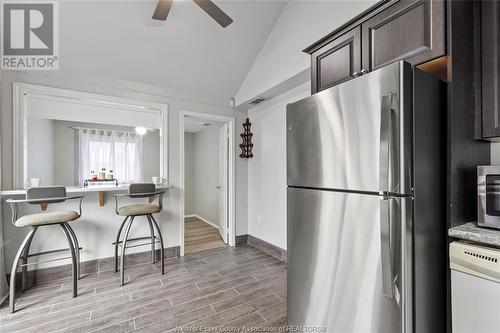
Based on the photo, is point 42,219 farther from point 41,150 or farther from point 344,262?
point 344,262

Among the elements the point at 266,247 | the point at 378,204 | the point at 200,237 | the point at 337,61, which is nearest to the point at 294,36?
the point at 337,61

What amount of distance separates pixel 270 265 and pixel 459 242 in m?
2.32

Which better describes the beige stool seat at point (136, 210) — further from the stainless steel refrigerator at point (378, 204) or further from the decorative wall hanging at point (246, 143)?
the stainless steel refrigerator at point (378, 204)

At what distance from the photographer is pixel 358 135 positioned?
1.24 meters

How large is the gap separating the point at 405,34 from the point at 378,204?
3.41 ft

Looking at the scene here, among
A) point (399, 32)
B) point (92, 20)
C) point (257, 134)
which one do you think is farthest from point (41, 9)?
point (399, 32)

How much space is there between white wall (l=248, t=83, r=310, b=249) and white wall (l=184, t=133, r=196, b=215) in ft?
8.78

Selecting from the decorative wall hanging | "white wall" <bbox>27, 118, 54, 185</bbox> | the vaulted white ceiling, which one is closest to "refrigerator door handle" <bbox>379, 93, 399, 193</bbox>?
the vaulted white ceiling

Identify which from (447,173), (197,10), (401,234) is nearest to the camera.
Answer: (401,234)

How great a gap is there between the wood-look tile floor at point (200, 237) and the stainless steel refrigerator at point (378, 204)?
2.65 m

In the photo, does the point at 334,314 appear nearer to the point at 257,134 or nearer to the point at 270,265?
the point at 270,265

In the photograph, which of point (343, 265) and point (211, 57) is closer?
point (343, 265)

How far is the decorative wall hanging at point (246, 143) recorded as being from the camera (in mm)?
3959

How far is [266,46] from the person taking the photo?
317 centimetres
